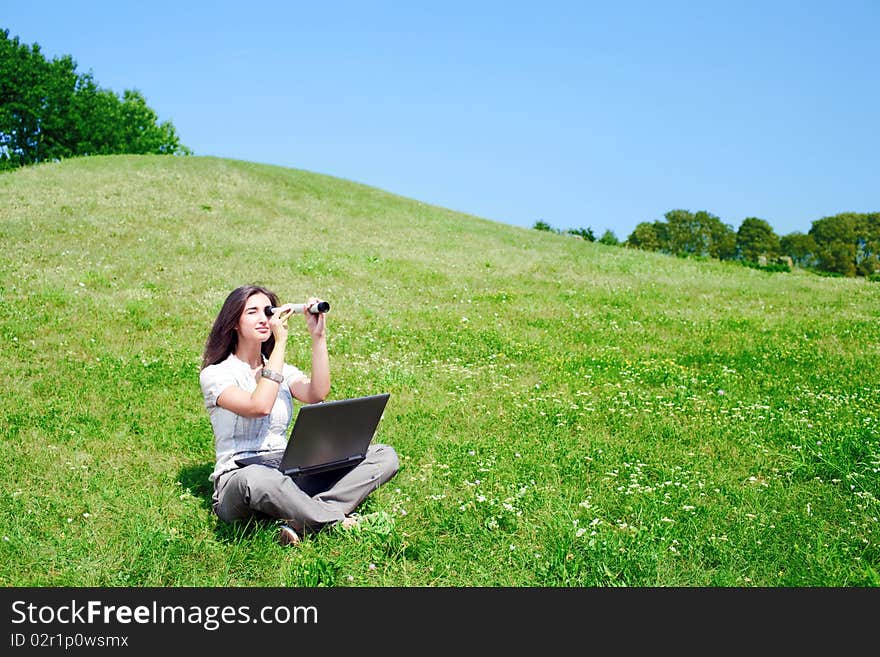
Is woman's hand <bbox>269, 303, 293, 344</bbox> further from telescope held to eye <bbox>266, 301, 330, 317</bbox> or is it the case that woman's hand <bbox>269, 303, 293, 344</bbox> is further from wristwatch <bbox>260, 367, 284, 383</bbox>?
wristwatch <bbox>260, 367, 284, 383</bbox>

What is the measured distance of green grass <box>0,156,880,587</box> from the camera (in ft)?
21.1

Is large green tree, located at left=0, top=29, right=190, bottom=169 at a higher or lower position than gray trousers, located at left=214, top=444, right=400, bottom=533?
higher

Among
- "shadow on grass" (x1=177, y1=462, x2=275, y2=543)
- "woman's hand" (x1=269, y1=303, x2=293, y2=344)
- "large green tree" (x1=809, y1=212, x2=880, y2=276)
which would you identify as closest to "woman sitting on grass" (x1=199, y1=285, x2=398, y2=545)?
"woman's hand" (x1=269, y1=303, x2=293, y2=344)

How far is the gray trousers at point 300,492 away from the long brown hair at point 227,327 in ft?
3.78

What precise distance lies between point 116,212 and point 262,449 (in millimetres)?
24640

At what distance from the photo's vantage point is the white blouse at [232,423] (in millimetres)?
7000

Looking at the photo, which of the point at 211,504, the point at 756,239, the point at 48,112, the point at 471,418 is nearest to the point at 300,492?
the point at 211,504

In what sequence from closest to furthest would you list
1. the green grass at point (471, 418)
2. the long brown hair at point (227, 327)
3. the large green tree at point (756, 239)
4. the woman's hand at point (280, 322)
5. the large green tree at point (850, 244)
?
the green grass at point (471, 418)
the woman's hand at point (280, 322)
the long brown hair at point (227, 327)
the large green tree at point (850, 244)
the large green tree at point (756, 239)

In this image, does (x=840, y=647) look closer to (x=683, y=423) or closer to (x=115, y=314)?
(x=683, y=423)

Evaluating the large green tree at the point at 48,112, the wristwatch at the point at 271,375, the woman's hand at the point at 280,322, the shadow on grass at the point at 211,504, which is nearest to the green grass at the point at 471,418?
the shadow on grass at the point at 211,504

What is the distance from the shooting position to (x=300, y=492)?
21.7 feet

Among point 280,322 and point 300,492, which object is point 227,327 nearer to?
point 280,322

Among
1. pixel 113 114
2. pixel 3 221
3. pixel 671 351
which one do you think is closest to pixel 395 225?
pixel 3 221

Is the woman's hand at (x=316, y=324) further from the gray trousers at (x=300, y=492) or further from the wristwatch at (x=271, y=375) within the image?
the gray trousers at (x=300, y=492)
